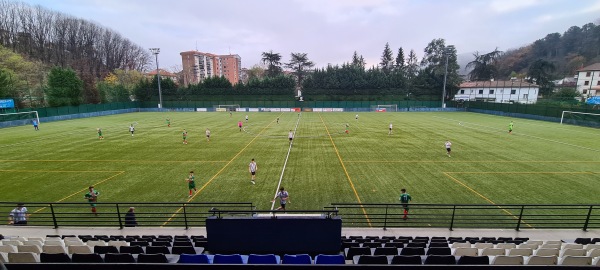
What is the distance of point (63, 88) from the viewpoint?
60.2m

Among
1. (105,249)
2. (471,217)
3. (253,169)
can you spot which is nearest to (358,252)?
(105,249)

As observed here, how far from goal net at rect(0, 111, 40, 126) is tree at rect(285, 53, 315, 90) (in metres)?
83.8

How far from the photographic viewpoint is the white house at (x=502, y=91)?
84.9 metres

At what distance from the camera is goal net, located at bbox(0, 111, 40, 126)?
44.6 meters

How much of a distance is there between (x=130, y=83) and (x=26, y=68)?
1468 inches

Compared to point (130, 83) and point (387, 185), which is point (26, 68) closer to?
point (130, 83)

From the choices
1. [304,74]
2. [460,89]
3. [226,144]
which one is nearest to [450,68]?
[460,89]

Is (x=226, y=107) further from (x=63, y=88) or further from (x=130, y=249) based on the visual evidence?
Answer: (x=130, y=249)

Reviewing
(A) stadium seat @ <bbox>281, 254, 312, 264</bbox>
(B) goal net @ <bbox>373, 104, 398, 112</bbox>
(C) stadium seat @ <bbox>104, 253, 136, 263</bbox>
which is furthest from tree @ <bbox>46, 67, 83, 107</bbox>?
(A) stadium seat @ <bbox>281, 254, 312, 264</bbox>

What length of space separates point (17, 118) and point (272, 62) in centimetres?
8494

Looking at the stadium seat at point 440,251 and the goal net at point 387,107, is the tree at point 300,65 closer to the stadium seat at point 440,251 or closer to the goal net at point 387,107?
the goal net at point 387,107

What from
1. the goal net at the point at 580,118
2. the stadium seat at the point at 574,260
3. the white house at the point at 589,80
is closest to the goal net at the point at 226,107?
the goal net at the point at 580,118

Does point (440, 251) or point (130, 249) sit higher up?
point (130, 249)

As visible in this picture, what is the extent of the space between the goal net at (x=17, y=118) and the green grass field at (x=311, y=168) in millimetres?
16012
